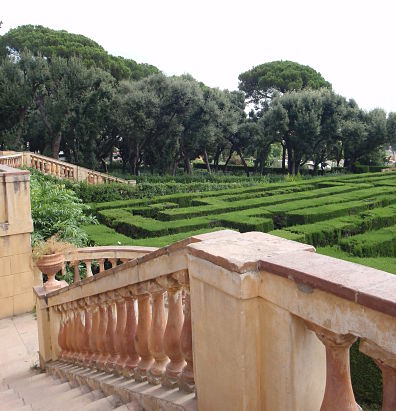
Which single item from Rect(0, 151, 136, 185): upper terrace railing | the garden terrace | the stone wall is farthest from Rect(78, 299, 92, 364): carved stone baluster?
Rect(0, 151, 136, 185): upper terrace railing

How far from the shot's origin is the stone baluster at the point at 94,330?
149 inches

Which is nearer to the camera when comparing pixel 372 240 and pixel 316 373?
pixel 316 373

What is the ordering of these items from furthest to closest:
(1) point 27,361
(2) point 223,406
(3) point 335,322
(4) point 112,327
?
(1) point 27,361 → (4) point 112,327 → (2) point 223,406 → (3) point 335,322

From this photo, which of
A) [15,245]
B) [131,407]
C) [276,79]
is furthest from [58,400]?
[276,79]

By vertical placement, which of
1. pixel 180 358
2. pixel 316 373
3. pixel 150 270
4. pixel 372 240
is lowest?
pixel 372 240

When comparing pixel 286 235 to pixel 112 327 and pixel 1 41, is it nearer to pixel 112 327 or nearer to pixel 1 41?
pixel 112 327

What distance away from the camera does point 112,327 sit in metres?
3.48

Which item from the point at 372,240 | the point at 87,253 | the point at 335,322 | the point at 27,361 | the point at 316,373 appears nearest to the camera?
the point at 335,322

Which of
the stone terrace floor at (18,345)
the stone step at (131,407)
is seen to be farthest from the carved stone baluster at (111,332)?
the stone terrace floor at (18,345)

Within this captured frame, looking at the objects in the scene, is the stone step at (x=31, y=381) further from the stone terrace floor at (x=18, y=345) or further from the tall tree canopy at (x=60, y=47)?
the tall tree canopy at (x=60, y=47)

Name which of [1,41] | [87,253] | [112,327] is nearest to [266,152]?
[1,41]

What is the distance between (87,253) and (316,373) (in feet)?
18.1

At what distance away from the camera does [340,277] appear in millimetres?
1580

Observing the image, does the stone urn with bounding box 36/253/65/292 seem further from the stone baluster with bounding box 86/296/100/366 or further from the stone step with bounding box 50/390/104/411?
the stone step with bounding box 50/390/104/411
